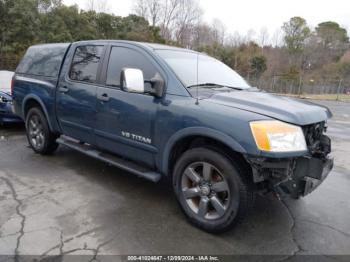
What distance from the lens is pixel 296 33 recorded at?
5434cm

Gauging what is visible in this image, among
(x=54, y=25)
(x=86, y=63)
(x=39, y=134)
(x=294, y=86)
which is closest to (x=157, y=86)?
(x=86, y=63)

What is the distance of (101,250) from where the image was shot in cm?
268

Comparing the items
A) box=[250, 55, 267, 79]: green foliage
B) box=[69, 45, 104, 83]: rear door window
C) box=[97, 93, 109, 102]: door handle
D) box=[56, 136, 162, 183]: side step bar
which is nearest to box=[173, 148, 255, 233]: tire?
box=[56, 136, 162, 183]: side step bar

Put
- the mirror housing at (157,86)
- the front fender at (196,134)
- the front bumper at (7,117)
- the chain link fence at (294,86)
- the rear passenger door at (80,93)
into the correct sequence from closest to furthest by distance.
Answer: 1. the front fender at (196,134)
2. the mirror housing at (157,86)
3. the rear passenger door at (80,93)
4. the front bumper at (7,117)
5. the chain link fence at (294,86)

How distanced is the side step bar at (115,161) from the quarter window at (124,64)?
95 cm

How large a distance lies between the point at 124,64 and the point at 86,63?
812 mm

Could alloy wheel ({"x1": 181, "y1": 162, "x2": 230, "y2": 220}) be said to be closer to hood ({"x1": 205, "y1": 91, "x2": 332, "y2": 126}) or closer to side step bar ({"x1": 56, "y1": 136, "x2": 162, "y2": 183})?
side step bar ({"x1": 56, "y1": 136, "x2": 162, "y2": 183})

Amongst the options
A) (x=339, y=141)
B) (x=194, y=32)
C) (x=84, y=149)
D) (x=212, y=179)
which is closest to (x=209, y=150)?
(x=212, y=179)

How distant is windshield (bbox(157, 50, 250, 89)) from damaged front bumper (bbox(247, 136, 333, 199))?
122 cm

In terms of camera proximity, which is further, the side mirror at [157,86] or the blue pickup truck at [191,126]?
the side mirror at [157,86]

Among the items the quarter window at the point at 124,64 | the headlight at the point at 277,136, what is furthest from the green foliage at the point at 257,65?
the headlight at the point at 277,136

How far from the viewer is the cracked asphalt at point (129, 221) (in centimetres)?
275

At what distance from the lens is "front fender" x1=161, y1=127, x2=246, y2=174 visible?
2664 millimetres

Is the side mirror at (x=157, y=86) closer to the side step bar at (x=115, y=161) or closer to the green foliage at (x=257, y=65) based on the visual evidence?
the side step bar at (x=115, y=161)
